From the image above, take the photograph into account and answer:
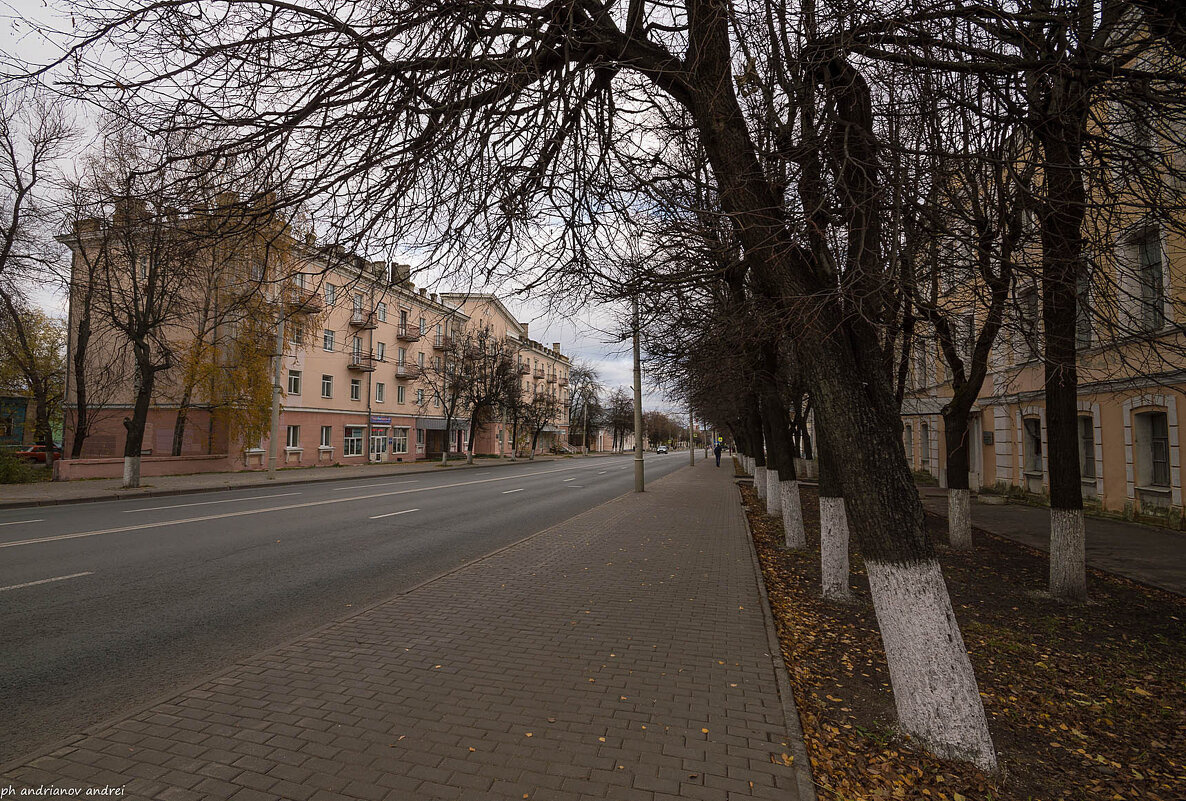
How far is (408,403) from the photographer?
148 ft

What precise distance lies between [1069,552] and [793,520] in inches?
157

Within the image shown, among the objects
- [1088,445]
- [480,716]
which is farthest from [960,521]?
[480,716]

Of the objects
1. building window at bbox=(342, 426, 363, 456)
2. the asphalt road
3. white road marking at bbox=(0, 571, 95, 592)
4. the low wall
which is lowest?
the asphalt road

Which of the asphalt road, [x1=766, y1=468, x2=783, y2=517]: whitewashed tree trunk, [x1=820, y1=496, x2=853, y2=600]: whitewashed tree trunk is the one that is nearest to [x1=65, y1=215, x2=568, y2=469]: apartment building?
the asphalt road

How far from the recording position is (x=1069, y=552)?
669 cm

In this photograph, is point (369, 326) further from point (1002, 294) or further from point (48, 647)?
point (1002, 294)

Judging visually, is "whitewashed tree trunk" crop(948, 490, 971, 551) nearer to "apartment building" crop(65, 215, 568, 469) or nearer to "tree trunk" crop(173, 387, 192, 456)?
"apartment building" crop(65, 215, 568, 469)

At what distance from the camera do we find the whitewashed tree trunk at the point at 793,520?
10.0 meters

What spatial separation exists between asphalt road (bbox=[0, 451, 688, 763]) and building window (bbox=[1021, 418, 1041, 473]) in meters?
14.6

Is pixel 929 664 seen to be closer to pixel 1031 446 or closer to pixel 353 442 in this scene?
pixel 1031 446

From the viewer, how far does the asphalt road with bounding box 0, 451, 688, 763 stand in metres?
4.10

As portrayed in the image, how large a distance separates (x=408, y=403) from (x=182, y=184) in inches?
1688

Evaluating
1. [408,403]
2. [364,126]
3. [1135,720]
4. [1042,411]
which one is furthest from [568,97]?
[408,403]

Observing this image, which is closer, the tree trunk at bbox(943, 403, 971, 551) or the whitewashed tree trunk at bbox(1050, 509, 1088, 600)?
the whitewashed tree trunk at bbox(1050, 509, 1088, 600)
